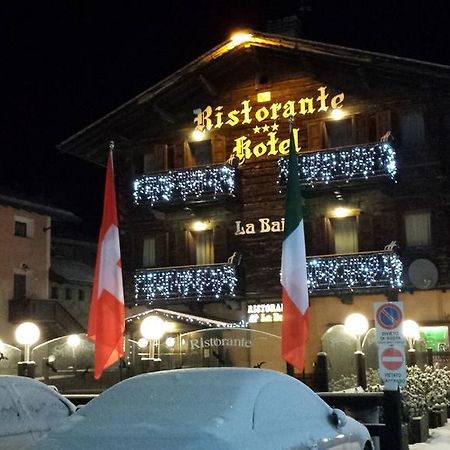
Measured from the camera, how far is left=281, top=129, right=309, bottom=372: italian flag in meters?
13.5

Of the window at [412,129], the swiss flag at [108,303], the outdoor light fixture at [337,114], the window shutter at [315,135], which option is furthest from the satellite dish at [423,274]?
the swiss flag at [108,303]

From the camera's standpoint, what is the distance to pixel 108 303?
14359 mm

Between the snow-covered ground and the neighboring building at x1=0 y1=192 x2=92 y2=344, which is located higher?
the neighboring building at x1=0 y1=192 x2=92 y2=344

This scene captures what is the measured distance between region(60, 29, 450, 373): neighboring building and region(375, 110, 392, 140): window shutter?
3 centimetres

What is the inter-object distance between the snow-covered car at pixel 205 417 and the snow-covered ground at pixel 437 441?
246 inches

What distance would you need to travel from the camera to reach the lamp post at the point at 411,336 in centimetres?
1990

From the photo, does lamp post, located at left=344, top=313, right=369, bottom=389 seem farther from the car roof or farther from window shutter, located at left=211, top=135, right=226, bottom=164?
window shutter, located at left=211, top=135, right=226, bottom=164

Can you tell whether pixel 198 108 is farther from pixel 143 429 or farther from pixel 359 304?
pixel 143 429

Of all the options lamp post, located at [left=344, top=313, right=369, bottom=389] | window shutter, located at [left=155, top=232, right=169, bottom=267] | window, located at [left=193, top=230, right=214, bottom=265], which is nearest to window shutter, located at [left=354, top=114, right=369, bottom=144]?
window, located at [left=193, top=230, right=214, bottom=265]

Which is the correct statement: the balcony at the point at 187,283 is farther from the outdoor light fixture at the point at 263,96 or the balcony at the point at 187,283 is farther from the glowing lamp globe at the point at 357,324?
the glowing lamp globe at the point at 357,324

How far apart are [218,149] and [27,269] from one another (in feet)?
48.3

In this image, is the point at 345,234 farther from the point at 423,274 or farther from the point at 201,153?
the point at 201,153

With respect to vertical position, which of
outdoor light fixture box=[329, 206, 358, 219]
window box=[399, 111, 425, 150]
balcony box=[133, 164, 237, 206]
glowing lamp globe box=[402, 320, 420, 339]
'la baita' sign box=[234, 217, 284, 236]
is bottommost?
glowing lamp globe box=[402, 320, 420, 339]

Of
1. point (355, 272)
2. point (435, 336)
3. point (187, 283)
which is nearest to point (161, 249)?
point (187, 283)
